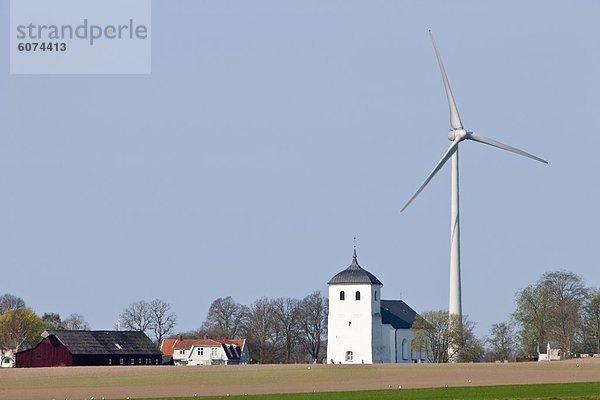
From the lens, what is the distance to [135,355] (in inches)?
5177

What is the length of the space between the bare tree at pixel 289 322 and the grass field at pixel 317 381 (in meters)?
47.2

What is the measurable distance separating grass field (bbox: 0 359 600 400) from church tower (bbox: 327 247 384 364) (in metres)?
27.9

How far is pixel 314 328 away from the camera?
6014 inches

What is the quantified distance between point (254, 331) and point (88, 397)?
95225 mm

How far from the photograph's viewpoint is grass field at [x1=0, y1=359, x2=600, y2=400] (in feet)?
209

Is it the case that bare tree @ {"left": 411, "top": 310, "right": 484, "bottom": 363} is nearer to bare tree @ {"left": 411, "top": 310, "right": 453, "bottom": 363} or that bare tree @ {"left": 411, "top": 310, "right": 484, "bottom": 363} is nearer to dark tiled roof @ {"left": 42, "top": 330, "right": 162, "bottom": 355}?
bare tree @ {"left": 411, "top": 310, "right": 453, "bottom": 363}

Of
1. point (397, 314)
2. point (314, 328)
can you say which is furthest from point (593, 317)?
point (314, 328)

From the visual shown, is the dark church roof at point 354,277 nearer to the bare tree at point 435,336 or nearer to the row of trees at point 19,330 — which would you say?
the bare tree at point 435,336

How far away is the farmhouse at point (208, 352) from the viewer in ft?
488

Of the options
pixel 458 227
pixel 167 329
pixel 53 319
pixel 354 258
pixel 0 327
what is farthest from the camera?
pixel 53 319

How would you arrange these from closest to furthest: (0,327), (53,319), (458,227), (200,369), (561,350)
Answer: (200,369)
(458,227)
(561,350)
(0,327)
(53,319)

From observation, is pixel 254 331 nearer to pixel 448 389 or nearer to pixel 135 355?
pixel 135 355

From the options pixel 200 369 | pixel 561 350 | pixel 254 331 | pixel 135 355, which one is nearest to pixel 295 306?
pixel 254 331

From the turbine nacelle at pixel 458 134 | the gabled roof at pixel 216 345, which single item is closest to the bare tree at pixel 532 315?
→ the turbine nacelle at pixel 458 134
